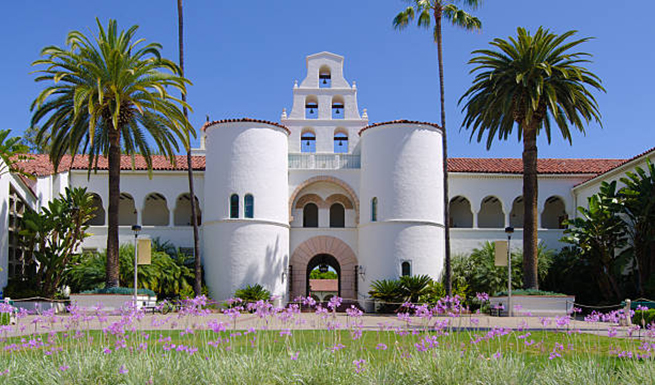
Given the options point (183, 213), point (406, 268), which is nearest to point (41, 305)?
point (183, 213)

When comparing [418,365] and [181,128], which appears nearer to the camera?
[418,365]

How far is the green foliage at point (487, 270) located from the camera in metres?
30.6

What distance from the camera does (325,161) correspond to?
113 ft

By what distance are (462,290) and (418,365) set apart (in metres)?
21.6

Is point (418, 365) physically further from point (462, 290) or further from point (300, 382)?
point (462, 290)

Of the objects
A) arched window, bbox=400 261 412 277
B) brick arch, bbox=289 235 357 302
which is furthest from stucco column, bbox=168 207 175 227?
arched window, bbox=400 261 412 277

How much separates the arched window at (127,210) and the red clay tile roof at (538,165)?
18130 millimetres

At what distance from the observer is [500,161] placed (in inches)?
1454

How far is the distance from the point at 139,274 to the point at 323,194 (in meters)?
10.7

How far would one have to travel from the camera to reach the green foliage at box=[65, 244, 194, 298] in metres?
28.9

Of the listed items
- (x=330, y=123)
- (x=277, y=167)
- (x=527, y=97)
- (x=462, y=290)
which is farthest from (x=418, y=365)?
(x=330, y=123)

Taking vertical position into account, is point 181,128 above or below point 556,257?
above

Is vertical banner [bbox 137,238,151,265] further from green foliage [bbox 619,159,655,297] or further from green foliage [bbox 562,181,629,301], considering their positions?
green foliage [bbox 619,159,655,297]

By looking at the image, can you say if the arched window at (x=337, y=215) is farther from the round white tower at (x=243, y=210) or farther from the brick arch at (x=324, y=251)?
the round white tower at (x=243, y=210)
